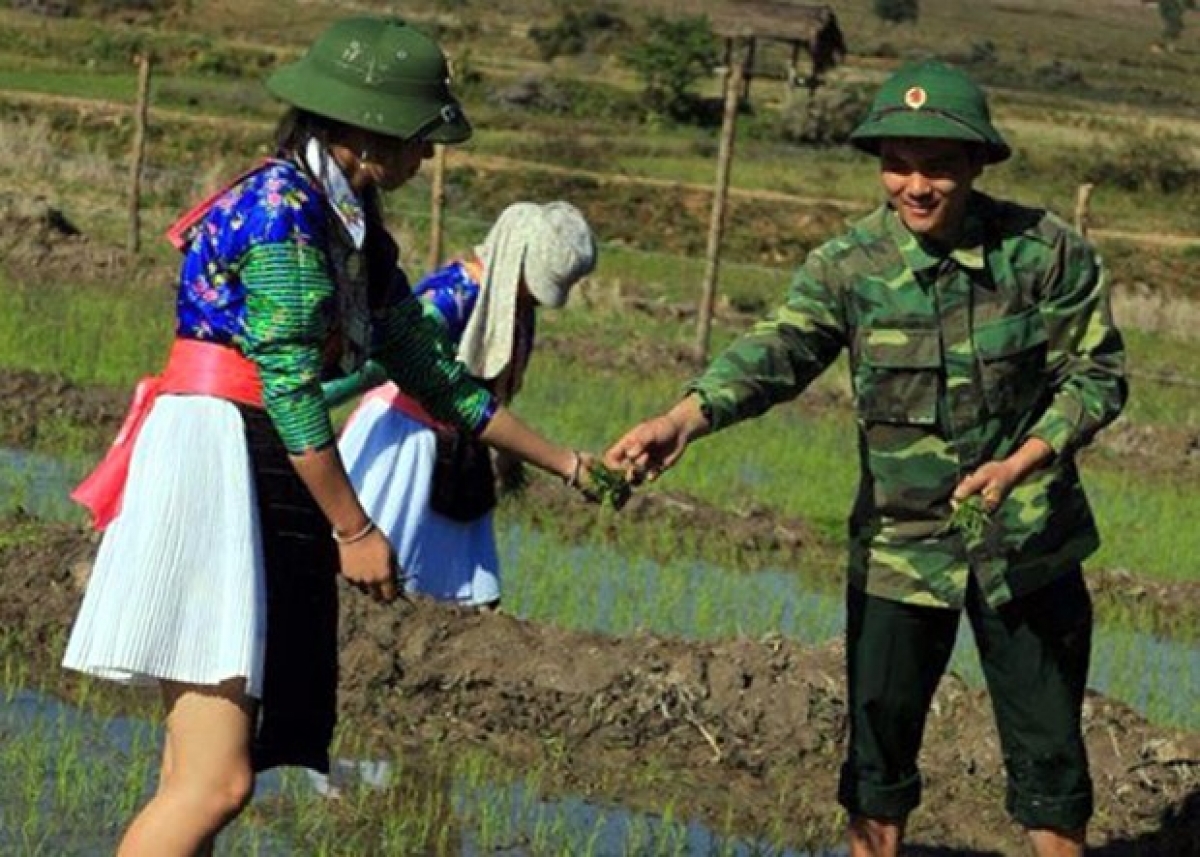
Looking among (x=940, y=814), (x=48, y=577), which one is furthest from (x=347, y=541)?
(x=48, y=577)

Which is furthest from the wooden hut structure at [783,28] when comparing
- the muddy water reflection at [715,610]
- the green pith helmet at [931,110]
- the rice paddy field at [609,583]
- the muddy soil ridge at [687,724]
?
the green pith helmet at [931,110]

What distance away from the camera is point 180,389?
4414 mm

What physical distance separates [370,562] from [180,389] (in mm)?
409

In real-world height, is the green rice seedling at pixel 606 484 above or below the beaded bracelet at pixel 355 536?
below

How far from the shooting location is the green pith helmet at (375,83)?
14.3 ft

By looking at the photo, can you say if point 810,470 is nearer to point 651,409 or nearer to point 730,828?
point 651,409

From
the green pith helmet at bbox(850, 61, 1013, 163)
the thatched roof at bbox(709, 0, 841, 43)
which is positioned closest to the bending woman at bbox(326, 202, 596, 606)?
the green pith helmet at bbox(850, 61, 1013, 163)

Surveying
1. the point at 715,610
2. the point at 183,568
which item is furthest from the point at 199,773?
the point at 715,610

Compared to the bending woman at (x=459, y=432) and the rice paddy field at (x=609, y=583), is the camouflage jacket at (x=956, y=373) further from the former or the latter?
the bending woman at (x=459, y=432)

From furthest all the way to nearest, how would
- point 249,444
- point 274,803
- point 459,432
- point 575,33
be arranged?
point 575,33 → point 459,432 → point 274,803 → point 249,444

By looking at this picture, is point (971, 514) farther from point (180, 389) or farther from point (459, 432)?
point (459, 432)

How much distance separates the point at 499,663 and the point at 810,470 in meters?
5.75

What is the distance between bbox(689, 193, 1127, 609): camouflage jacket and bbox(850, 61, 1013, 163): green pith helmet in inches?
7.8

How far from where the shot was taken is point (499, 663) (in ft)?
23.9
